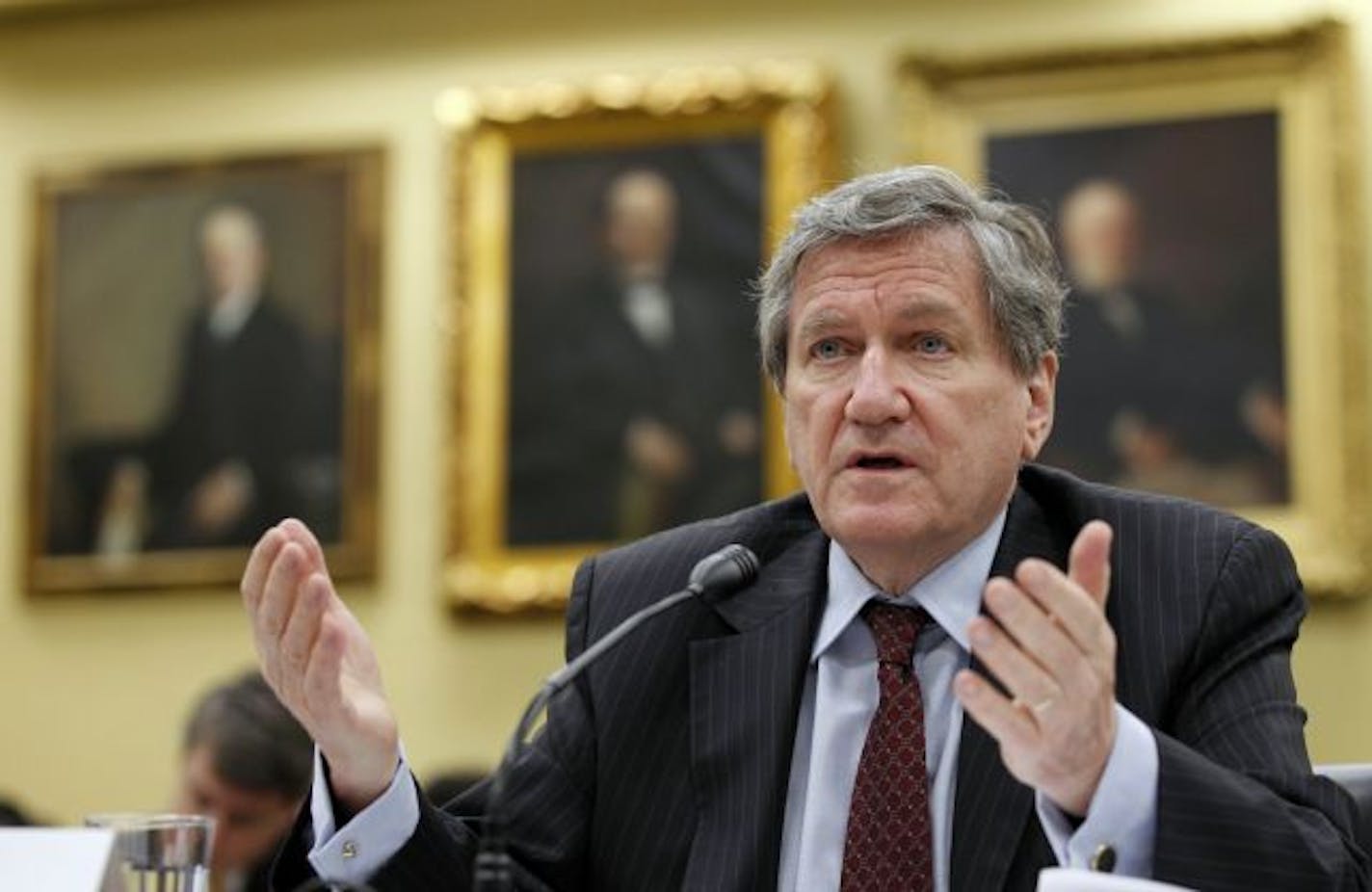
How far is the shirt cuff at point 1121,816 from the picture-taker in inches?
105

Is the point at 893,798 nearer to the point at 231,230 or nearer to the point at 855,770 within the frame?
the point at 855,770

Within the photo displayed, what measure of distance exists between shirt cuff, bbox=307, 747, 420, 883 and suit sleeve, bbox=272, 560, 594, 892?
2cm

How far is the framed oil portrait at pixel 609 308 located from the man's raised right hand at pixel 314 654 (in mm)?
3856

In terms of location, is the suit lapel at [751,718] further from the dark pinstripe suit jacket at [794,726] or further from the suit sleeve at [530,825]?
the suit sleeve at [530,825]

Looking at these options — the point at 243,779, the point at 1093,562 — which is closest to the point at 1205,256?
the point at 243,779

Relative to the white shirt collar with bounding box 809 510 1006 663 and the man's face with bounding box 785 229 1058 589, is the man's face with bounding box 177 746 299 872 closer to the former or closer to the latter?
the white shirt collar with bounding box 809 510 1006 663

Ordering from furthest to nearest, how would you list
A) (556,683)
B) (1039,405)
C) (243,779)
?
(243,779), (1039,405), (556,683)

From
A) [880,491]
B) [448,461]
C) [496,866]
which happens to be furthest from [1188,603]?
[448,461]

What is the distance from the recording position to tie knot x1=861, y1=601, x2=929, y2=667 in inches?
130

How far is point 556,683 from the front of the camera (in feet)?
9.00

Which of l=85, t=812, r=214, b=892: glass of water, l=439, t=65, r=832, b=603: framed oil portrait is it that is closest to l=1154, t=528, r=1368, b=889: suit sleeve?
l=85, t=812, r=214, b=892: glass of water

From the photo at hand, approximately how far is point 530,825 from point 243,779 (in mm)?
2455

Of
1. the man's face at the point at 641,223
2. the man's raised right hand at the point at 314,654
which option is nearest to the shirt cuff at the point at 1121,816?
the man's raised right hand at the point at 314,654

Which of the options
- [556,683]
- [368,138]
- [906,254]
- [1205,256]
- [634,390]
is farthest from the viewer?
[368,138]
